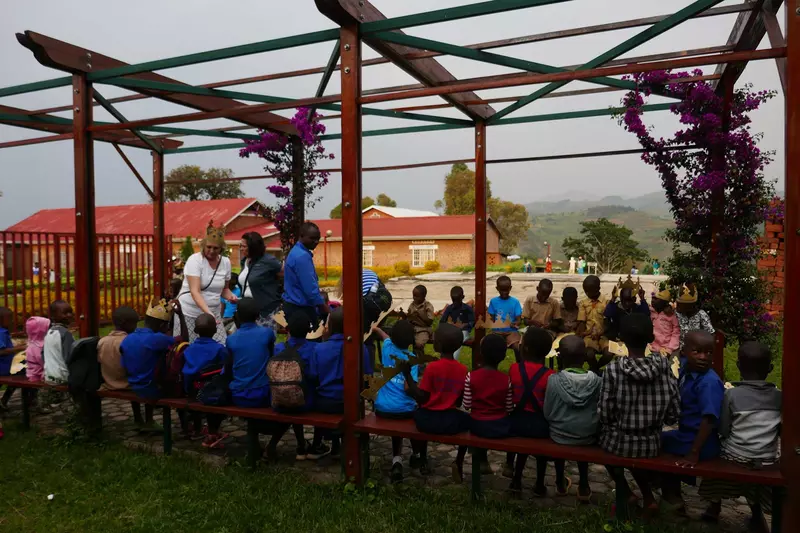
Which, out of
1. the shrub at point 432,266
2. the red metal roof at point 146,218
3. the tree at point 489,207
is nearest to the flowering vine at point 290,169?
the red metal roof at point 146,218

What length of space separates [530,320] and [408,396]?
241 centimetres

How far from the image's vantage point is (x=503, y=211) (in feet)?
232

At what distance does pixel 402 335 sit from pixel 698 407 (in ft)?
6.60

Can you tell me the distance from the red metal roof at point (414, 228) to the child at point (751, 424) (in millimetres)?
32891

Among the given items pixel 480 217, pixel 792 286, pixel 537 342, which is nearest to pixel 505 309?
pixel 480 217

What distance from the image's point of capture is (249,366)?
14.7ft

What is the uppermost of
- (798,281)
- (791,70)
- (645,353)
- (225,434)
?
(791,70)

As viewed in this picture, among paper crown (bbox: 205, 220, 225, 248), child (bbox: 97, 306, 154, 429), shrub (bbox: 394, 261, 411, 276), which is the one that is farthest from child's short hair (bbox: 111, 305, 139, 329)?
shrub (bbox: 394, 261, 411, 276)

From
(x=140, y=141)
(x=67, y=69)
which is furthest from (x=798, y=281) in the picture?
(x=140, y=141)

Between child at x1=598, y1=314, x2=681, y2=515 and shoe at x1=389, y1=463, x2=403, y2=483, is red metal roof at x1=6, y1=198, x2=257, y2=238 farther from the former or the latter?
child at x1=598, y1=314, x2=681, y2=515

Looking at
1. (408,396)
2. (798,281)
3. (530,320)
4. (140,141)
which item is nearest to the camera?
(798,281)

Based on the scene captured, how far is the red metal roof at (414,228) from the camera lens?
120ft

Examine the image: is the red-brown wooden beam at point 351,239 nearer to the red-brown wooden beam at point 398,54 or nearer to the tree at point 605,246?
the red-brown wooden beam at point 398,54

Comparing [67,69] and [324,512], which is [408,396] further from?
[67,69]
